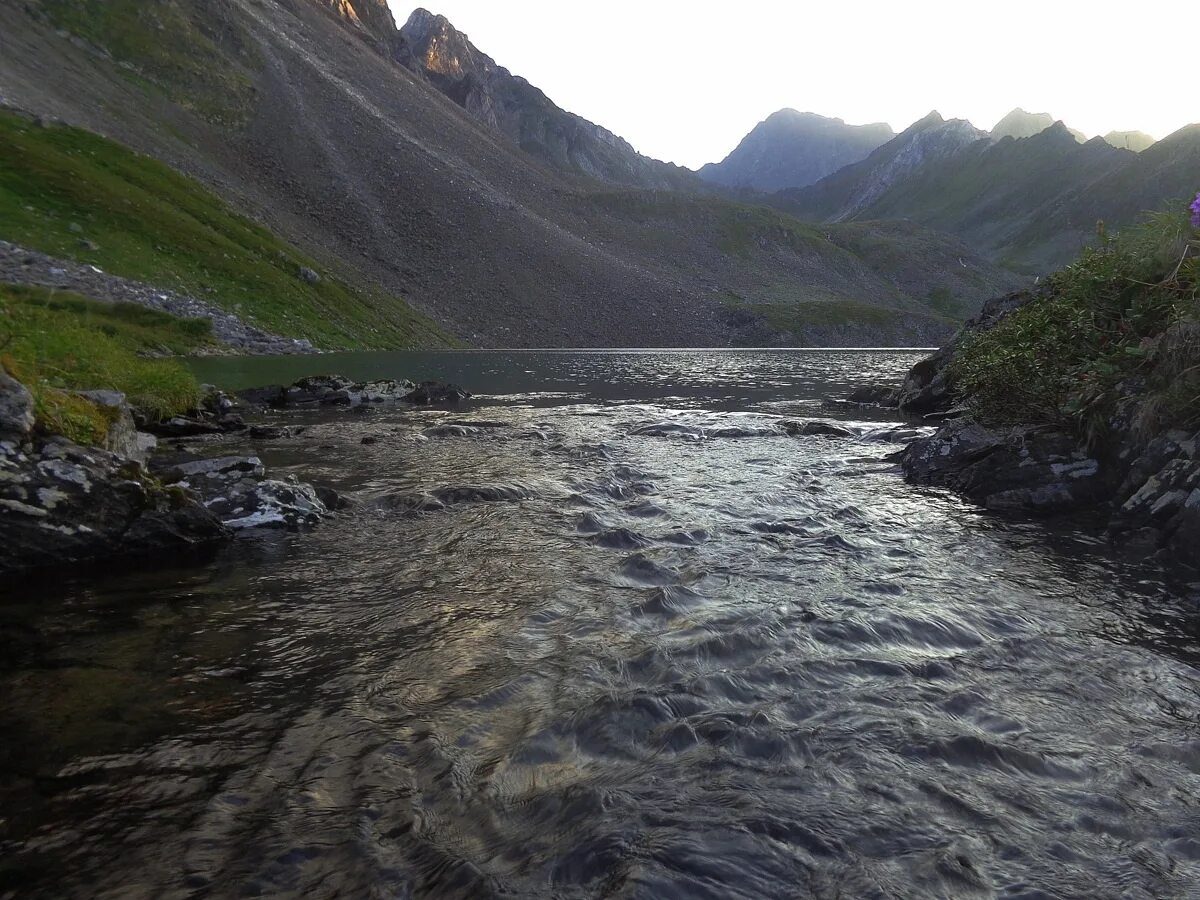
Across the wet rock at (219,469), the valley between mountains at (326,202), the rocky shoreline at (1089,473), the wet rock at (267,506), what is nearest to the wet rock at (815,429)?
the rocky shoreline at (1089,473)

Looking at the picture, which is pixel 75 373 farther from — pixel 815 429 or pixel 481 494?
pixel 815 429

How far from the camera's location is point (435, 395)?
40250 mm

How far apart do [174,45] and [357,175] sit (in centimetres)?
4579

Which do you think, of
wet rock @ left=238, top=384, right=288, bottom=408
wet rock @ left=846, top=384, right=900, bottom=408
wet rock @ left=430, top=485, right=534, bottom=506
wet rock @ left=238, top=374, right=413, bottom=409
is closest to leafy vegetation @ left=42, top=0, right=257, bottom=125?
wet rock @ left=238, top=374, right=413, bottom=409

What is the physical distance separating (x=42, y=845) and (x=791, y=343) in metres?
153

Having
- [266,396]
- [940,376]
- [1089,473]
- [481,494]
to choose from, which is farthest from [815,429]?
[266,396]

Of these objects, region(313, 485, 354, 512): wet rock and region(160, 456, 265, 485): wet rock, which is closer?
region(160, 456, 265, 485): wet rock

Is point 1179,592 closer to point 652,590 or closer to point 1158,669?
point 1158,669

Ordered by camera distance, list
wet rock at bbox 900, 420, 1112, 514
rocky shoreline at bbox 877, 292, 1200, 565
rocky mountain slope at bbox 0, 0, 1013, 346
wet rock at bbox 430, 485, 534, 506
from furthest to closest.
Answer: rocky mountain slope at bbox 0, 0, 1013, 346 → wet rock at bbox 430, 485, 534, 506 → wet rock at bbox 900, 420, 1112, 514 → rocky shoreline at bbox 877, 292, 1200, 565

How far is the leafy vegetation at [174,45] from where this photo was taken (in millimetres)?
127375

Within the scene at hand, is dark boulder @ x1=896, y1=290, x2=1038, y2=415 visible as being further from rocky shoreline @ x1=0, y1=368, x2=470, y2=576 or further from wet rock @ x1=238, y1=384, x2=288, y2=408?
wet rock @ x1=238, y1=384, x2=288, y2=408

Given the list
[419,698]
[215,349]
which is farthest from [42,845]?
[215,349]

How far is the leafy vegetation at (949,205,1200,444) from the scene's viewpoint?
44.3ft

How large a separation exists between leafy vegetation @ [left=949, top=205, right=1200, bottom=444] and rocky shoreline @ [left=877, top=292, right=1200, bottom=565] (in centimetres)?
39
